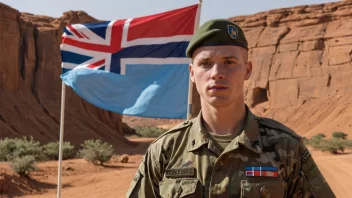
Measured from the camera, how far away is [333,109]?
34625 millimetres

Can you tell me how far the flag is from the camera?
611 cm

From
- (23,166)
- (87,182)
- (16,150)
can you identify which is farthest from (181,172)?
(16,150)

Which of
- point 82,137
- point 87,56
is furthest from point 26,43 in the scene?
point 87,56

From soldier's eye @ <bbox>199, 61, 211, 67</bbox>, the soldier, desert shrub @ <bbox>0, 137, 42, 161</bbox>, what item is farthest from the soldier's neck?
desert shrub @ <bbox>0, 137, 42, 161</bbox>

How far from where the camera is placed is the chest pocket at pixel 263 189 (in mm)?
1717

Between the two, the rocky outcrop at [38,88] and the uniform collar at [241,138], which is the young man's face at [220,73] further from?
the rocky outcrop at [38,88]

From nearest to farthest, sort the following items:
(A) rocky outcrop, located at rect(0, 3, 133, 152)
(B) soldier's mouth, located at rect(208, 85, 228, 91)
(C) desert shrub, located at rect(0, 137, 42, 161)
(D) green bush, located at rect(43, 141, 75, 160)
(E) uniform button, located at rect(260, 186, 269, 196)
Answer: (E) uniform button, located at rect(260, 186, 269, 196) < (B) soldier's mouth, located at rect(208, 85, 228, 91) < (C) desert shrub, located at rect(0, 137, 42, 161) < (D) green bush, located at rect(43, 141, 75, 160) < (A) rocky outcrop, located at rect(0, 3, 133, 152)

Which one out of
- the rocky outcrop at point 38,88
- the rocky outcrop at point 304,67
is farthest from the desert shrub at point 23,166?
the rocky outcrop at point 304,67

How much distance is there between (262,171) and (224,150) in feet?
0.58

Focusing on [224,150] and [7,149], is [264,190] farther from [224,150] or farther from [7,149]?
[7,149]

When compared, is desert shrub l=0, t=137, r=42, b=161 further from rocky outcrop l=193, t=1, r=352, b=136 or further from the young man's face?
rocky outcrop l=193, t=1, r=352, b=136

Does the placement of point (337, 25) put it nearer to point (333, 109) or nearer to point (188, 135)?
point (333, 109)

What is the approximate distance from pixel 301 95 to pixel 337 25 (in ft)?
22.7

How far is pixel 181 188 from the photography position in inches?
70.8
